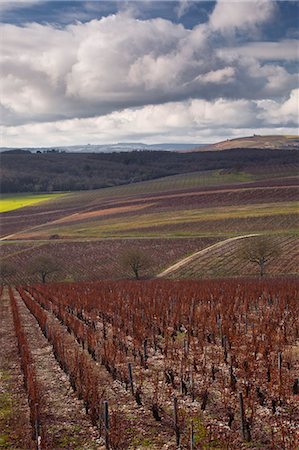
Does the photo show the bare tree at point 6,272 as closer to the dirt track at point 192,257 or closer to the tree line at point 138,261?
the tree line at point 138,261

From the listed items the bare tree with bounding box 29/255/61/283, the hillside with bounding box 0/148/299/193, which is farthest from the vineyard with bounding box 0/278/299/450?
the hillside with bounding box 0/148/299/193

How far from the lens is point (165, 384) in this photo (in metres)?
15.1

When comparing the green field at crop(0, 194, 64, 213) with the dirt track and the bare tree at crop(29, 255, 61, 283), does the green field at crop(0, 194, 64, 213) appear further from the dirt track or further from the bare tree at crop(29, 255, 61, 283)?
the dirt track

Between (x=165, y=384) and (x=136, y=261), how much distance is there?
43.5m

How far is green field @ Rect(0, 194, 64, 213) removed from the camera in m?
129

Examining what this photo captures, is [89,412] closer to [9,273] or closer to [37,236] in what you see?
[9,273]

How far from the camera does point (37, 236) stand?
3324 inches

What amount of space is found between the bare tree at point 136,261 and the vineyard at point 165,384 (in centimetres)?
3239

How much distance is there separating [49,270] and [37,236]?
23.6 m

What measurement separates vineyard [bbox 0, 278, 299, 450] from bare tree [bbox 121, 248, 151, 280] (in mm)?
32389

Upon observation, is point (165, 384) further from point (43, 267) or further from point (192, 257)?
point (43, 267)

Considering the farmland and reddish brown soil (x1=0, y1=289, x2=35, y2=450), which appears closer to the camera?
the farmland

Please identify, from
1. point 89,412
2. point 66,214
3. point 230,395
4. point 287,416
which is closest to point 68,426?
point 89,412

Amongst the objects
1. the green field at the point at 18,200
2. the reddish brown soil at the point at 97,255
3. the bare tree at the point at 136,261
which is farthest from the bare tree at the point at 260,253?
the green field at the point at 18,200
